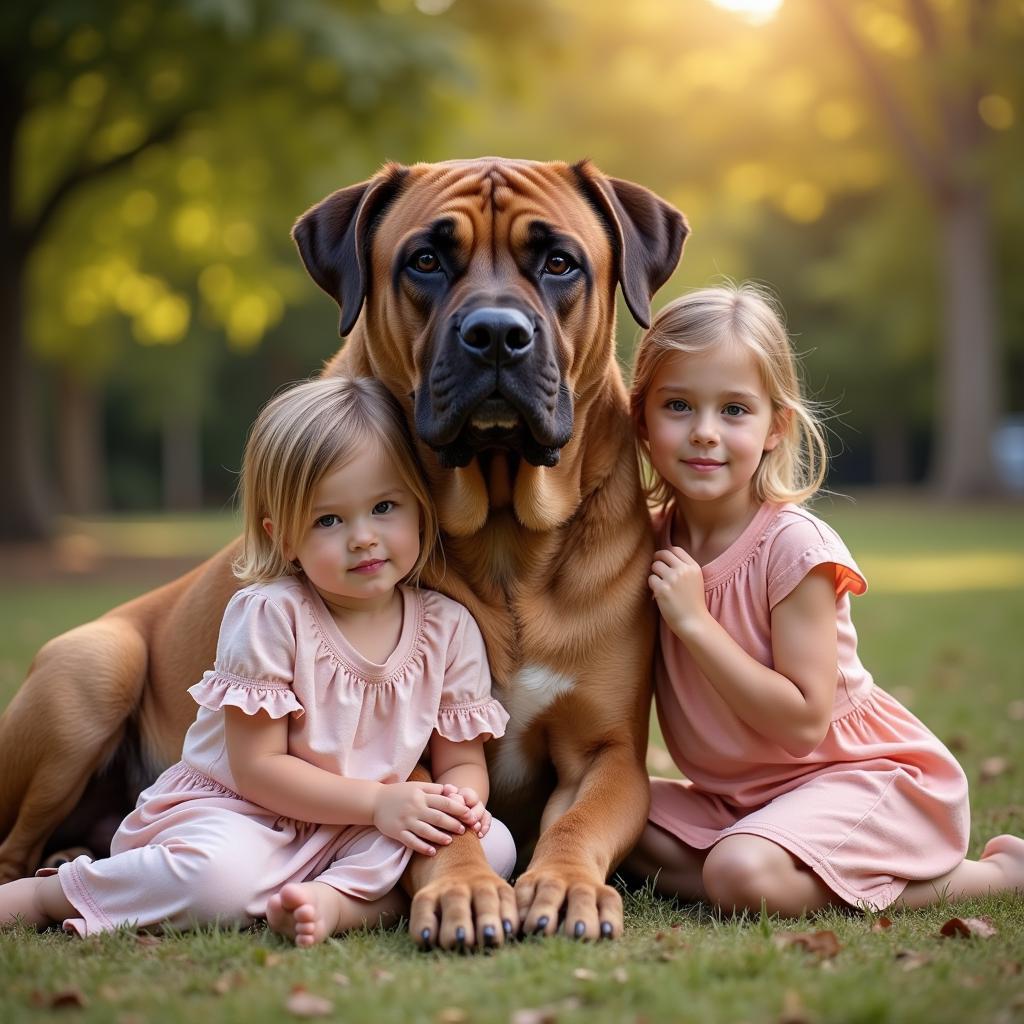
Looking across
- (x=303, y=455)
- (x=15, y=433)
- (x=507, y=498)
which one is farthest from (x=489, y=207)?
(x=15, y=433)

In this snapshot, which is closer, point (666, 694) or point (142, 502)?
point (666, 694)

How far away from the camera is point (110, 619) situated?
13.7 feet

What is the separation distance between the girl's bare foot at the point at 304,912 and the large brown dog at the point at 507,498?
0.56m

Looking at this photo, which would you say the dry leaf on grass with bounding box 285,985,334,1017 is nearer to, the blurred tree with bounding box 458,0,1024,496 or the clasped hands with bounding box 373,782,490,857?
the clasped hands with bounding box 373,782,490,857

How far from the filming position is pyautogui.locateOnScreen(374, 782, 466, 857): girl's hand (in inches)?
122

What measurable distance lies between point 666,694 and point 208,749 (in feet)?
A: 4.21

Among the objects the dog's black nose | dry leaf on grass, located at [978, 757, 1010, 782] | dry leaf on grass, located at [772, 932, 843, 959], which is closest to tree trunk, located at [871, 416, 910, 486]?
dry leaf on grass, located at [978, 757, 1010, 782]

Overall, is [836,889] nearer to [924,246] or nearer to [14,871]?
[14,871]

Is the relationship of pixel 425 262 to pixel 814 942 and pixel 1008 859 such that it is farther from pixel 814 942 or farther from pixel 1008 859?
pixel 1008 859

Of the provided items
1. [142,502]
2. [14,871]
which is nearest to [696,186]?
[142,502]

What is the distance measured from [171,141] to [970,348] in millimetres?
14251

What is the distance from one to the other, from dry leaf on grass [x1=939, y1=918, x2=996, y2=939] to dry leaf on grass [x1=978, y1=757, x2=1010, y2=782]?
5.97ft

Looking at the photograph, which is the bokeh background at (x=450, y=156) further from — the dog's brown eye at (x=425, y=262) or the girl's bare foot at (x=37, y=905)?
the girl's bare foot at (x=37, y=905)

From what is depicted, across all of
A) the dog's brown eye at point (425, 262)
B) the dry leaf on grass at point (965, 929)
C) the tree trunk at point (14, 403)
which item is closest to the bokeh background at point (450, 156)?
the tree trunk at point (14, 403)
